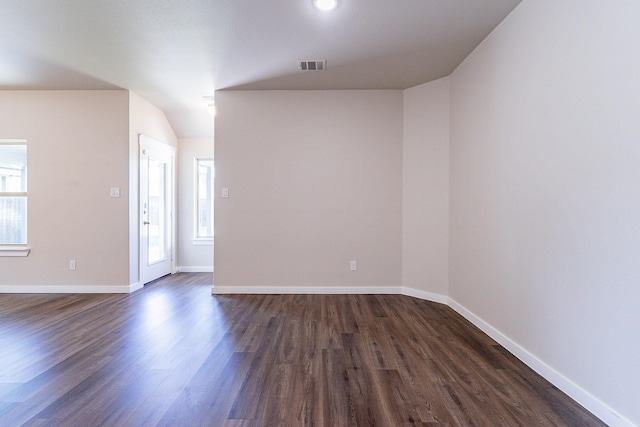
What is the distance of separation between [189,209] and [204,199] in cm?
30

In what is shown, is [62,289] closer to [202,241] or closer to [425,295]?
[202,241]

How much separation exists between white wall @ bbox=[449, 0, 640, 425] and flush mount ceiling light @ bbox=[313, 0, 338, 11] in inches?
51.6

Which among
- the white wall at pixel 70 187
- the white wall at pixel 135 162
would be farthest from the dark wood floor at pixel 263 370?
the white wall at pixel 135 162

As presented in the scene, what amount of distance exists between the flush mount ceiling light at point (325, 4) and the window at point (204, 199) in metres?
3.66

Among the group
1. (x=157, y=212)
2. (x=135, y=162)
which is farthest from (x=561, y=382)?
(x=157, y=212)

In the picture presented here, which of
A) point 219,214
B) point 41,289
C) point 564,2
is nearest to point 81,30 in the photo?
point 219,214

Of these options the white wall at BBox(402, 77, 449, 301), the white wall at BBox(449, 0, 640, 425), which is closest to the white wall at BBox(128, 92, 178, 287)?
the white wall at BBox(402, 77, 449, 301)

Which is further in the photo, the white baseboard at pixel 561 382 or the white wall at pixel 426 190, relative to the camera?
the white wall at pixel 426 190

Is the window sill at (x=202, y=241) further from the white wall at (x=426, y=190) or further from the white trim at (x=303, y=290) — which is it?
the white wall at (x=426, y=190)

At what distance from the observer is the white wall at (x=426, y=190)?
11.3ft

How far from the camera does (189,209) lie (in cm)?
523

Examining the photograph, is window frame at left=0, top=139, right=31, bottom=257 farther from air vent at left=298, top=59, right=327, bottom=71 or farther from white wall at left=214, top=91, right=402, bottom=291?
air vent at left=298, top=59, right=327, bottom=71

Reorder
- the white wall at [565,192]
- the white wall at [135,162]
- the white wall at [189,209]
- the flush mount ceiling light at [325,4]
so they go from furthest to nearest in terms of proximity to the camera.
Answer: the white wall at [189,209], the white wall at [135,162], the flush mount ceiling light at [325,4], the white wall at [565,192]

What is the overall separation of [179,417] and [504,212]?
2501mm
